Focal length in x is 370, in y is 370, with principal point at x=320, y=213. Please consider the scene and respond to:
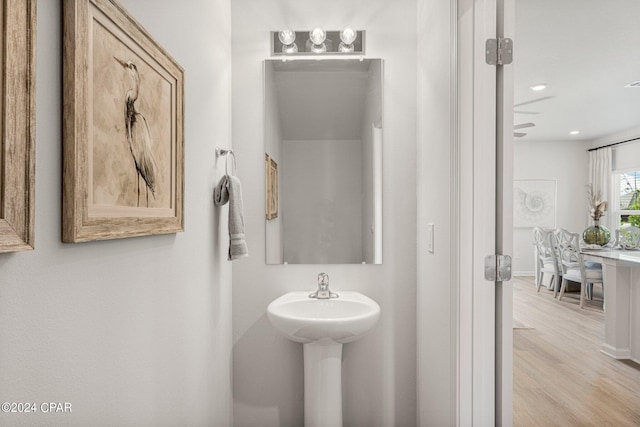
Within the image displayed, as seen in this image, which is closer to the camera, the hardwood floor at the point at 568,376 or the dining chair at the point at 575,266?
the hardwood floor at the point at 568,376

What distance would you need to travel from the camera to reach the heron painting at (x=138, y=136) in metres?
0.90

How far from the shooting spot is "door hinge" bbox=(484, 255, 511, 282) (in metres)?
1.33

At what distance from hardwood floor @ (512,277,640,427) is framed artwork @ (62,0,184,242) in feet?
7.87

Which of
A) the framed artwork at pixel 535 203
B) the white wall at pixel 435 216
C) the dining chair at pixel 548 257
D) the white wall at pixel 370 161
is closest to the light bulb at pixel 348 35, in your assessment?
the white wall at pixel 370 161

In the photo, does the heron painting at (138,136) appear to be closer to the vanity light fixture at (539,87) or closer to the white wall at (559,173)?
the vanity light fixture at (539,87)

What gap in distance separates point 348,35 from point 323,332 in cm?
150

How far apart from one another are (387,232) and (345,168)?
418mm

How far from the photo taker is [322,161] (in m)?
2.04

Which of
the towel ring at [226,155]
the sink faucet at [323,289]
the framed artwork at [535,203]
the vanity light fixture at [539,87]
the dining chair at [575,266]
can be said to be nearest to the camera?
the towel ring at [226,155]

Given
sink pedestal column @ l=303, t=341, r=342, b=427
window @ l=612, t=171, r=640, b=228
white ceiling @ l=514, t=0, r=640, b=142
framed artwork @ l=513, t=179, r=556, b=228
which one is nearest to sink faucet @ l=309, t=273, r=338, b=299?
sink pedestal column @ l=303, t=341, r=342, b=427

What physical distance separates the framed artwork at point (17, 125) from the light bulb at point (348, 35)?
160cm

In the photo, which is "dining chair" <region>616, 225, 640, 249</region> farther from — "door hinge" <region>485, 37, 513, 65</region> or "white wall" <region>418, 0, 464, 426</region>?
"door hinge" <region>485, 37, 513, 65</region>

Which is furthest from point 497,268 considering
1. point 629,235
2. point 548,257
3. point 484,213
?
point 629,235

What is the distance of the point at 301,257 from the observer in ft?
6.66
